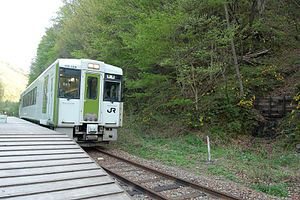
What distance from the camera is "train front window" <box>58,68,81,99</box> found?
27.5 feet

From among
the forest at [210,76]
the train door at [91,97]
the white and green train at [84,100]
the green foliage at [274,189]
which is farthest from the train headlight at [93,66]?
the green foliage at [274,189]

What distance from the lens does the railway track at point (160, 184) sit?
4637 millimetres

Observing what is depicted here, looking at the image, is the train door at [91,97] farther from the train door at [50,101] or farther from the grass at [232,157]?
the grass at [232,157]

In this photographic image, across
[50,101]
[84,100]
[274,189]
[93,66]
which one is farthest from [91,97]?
[274,189]

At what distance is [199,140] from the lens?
10461 millimetres

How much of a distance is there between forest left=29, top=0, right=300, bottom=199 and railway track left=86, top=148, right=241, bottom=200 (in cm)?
145

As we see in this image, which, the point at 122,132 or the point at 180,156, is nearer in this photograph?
the point at 180,156

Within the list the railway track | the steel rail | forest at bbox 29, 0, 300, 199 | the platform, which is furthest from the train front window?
the steel rail

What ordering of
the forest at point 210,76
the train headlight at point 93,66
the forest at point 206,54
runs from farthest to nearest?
the forest at point 206,54, the forest at point 210,76, the train headlight at point 93,66

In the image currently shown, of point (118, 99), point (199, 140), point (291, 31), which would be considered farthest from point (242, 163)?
point (291, 31)

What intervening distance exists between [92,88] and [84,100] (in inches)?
23.4

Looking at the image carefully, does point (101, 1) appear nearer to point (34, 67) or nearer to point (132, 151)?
point (132, 151)

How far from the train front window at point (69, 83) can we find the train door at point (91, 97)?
341 mm

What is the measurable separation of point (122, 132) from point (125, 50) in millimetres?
5495
